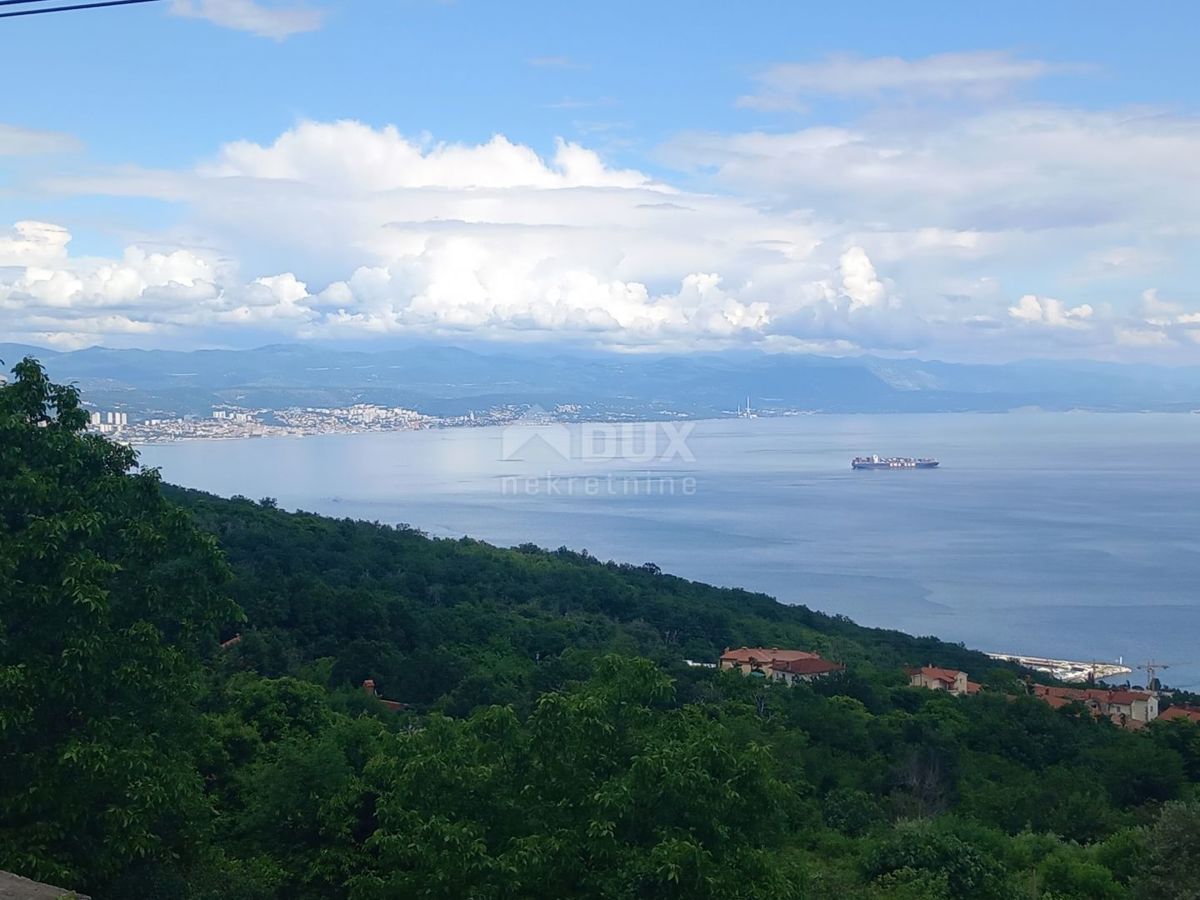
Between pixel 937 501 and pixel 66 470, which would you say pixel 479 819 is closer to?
pixel 66 470

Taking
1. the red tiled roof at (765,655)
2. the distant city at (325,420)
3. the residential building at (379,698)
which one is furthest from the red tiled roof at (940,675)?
the distant city at (325,420)

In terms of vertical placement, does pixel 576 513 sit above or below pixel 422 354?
below

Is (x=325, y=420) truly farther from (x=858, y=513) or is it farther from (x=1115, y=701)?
(x=1115, y=701)

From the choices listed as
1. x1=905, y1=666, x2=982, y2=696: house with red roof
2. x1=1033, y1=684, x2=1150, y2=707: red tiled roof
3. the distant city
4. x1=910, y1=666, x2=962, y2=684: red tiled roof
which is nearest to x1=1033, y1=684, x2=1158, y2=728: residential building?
x1=1033, y1=684, x2=1150, y2=707: red tiled roof

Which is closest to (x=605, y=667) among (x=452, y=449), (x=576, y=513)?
(x=576, y=513)

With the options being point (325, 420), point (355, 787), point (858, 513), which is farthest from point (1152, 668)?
point (325, 420)
